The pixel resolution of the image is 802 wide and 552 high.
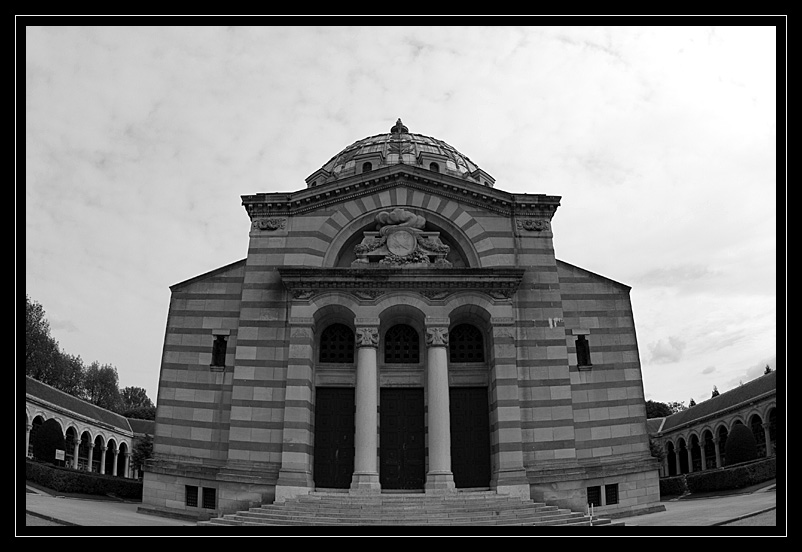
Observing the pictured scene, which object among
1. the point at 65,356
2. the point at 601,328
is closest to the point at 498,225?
the point at 601,328

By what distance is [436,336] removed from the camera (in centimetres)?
2728

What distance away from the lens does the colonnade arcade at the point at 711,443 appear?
50125mm

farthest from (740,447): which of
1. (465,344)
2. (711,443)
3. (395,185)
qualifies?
(711,443)

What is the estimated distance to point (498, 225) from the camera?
98.2 ft

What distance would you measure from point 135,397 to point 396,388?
290 ft

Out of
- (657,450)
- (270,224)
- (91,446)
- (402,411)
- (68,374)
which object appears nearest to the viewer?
(402,411)

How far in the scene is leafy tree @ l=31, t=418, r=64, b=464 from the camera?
37906 millimetres

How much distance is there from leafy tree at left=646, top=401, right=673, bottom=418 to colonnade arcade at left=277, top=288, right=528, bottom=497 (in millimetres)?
70836

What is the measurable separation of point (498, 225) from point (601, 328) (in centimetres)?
627

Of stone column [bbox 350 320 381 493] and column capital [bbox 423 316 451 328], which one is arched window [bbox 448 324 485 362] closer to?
column capital [bbox 423 316 451 328]

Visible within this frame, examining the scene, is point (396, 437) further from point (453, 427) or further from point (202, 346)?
point (202, 346)

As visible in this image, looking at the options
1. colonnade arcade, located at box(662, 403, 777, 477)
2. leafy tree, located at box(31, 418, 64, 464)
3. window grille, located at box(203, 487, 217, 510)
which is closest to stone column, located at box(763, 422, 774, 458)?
colonnade arcade, located at box(662, 403, 777, 477)

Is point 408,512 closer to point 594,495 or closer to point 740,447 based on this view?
point 594,495
